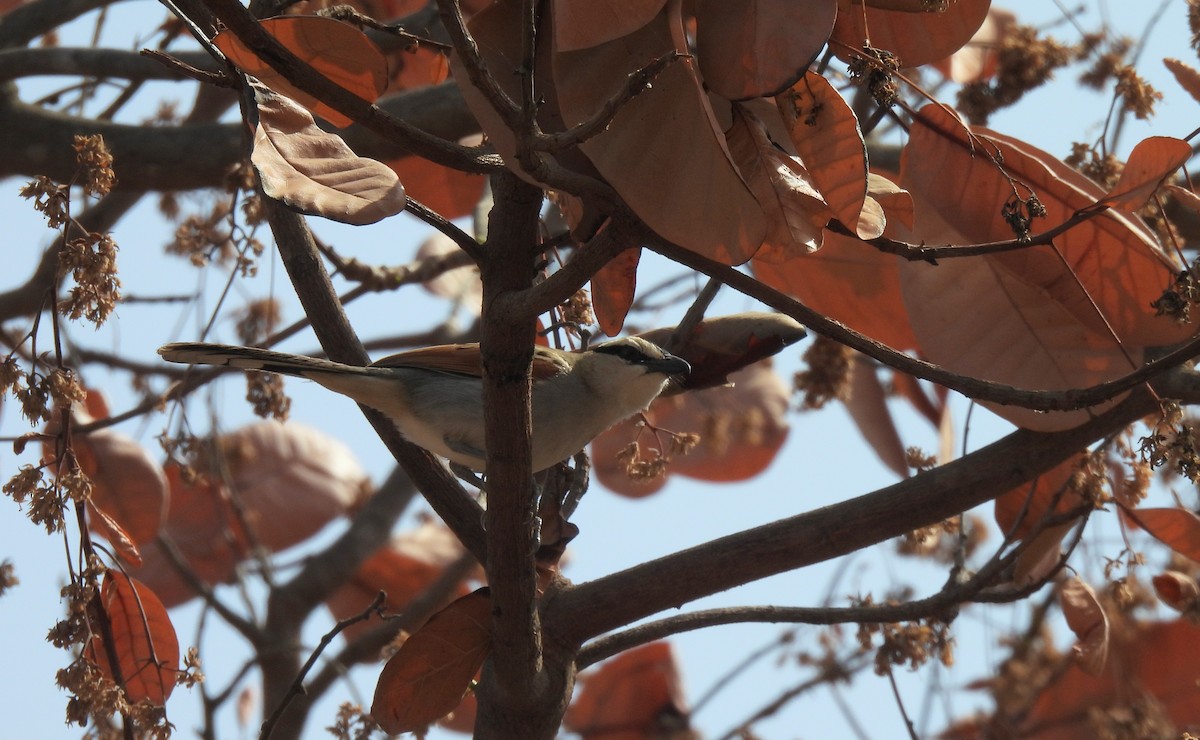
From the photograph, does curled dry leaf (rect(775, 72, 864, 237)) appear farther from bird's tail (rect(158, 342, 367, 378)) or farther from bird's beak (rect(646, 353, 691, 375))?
bird's tail (rect(158, 342, 367, 378))

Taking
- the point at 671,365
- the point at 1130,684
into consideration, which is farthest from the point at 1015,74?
the point at 1130,684

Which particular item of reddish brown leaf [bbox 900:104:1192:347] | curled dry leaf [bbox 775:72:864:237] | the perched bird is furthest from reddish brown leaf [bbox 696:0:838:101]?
the perched bird

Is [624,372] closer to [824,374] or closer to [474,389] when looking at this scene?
[474,389]

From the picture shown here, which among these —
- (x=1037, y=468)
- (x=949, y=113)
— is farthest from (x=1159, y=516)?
(x=949, y=113)

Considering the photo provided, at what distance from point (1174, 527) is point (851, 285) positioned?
918mm

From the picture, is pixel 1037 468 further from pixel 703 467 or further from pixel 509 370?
pixel 703 467

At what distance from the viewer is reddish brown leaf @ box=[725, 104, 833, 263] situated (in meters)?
1.71

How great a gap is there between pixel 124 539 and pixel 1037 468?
1.88 m

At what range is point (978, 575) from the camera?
8.53ft

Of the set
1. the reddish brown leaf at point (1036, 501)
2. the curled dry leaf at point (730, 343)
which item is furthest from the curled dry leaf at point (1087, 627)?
the curled dry leaf at point (730, 343)

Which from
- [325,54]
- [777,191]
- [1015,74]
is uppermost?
[1015,74]

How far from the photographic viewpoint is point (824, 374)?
3.21 m

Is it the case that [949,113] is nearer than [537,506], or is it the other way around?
[949,113]

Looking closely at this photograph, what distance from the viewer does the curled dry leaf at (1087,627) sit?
2.67m
